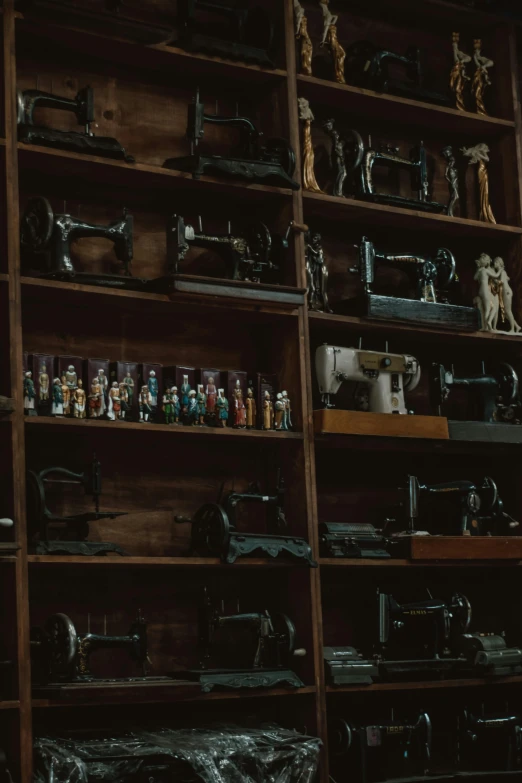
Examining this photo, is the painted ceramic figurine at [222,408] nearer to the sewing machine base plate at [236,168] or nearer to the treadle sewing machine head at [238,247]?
the treadle sewing machine head at [238,247]

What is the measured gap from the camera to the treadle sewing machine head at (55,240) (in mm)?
4175

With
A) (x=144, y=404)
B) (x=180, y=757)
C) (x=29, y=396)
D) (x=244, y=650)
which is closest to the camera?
(x=180, y=757)

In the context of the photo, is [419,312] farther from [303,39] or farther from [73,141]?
[73,141]

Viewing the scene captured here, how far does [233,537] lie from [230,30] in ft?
6.19

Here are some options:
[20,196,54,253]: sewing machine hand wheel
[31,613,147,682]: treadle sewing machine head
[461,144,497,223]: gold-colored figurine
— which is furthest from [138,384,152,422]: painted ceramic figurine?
[461,144,497,223]: gold-colored figurine

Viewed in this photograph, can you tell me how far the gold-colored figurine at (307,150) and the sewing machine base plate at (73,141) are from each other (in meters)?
0.75

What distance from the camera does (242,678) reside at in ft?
13.7

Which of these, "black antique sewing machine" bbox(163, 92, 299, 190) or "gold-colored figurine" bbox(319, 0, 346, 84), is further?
"gold-colored figurine" bbox(319, 0, 346, 84)

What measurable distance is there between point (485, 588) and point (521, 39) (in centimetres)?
235

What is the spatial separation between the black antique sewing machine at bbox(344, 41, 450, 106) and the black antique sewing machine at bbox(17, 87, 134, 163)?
1191mm

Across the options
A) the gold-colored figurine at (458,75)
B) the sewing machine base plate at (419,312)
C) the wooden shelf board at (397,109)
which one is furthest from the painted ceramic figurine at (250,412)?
the gold-colored figurine at (458,75)

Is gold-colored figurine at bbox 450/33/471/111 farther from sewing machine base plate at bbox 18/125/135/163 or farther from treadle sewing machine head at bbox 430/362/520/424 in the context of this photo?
sewing machine base plate at bbox 18/125/135/163

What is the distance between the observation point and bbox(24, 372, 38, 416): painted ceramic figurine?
161 inches

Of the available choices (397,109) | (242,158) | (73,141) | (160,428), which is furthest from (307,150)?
(160,428)
